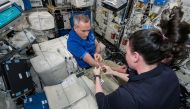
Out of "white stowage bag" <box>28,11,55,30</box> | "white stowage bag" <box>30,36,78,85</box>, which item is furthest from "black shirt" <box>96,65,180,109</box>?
"white stowage bag" <box>28,11,55,30</box>

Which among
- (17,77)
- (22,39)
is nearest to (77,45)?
(17,77)

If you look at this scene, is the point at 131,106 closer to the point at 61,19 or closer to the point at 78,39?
the point at 78,39

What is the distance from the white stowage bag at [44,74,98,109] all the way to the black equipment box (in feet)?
1.65

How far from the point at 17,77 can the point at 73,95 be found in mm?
881

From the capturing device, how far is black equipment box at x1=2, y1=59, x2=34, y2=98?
2.17m

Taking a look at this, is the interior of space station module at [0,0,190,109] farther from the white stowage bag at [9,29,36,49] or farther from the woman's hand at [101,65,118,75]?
the woman's hand at [101,65,118,75]

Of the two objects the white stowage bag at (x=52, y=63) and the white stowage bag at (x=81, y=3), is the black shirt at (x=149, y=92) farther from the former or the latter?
the white stowage bag at (x=81, y=3)

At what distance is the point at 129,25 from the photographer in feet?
10.2

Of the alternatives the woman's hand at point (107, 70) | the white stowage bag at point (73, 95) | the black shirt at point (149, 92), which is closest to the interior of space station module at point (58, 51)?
the white stowage bag at point (73, 95)

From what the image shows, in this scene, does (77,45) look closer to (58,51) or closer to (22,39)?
(58,51)

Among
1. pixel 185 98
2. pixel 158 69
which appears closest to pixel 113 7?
pixel 185 98

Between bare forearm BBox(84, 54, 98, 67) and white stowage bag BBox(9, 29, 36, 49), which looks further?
white stowage bag BBox(9, 29, 36, 49)

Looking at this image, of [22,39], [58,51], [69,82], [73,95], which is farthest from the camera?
[22,39]

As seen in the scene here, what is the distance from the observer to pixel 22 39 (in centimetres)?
279
